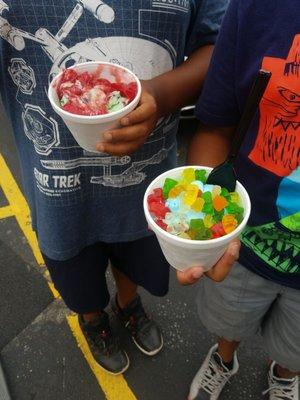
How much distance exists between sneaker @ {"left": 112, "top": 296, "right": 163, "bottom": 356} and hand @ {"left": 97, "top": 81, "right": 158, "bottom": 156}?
1.31m

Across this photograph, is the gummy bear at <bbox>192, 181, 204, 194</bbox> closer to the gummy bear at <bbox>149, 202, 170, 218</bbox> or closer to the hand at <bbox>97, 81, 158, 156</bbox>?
the gummy bear at <bbox>149, 202, 170, 218</bbox>

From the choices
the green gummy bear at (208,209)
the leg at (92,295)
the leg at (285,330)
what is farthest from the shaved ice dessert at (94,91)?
the leg at (285,330)

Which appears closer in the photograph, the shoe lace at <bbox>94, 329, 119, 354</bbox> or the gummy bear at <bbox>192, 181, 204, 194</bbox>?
the gummy bear at <bbox>192, 181, 204, 194</bbox>

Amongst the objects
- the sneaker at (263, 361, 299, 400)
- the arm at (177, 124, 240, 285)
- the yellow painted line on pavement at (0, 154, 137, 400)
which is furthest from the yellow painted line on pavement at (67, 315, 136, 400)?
the arm at (177, 124, 240, 285)

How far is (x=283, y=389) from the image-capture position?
2027mm

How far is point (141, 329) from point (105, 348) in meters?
0.22

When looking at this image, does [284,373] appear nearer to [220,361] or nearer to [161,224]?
[220,361]

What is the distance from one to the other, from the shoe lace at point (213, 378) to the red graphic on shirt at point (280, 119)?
1.23 metres

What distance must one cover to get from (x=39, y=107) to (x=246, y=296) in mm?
989

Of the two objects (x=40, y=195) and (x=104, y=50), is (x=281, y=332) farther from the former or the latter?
(x=104, y=50)

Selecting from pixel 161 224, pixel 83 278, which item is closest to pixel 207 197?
pixel 161 224

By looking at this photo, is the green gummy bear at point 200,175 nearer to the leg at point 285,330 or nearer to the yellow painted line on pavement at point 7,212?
the leg at point 285,330

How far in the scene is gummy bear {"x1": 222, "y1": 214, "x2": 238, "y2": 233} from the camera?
41.8 inches

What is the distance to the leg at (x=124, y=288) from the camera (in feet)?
7.04
